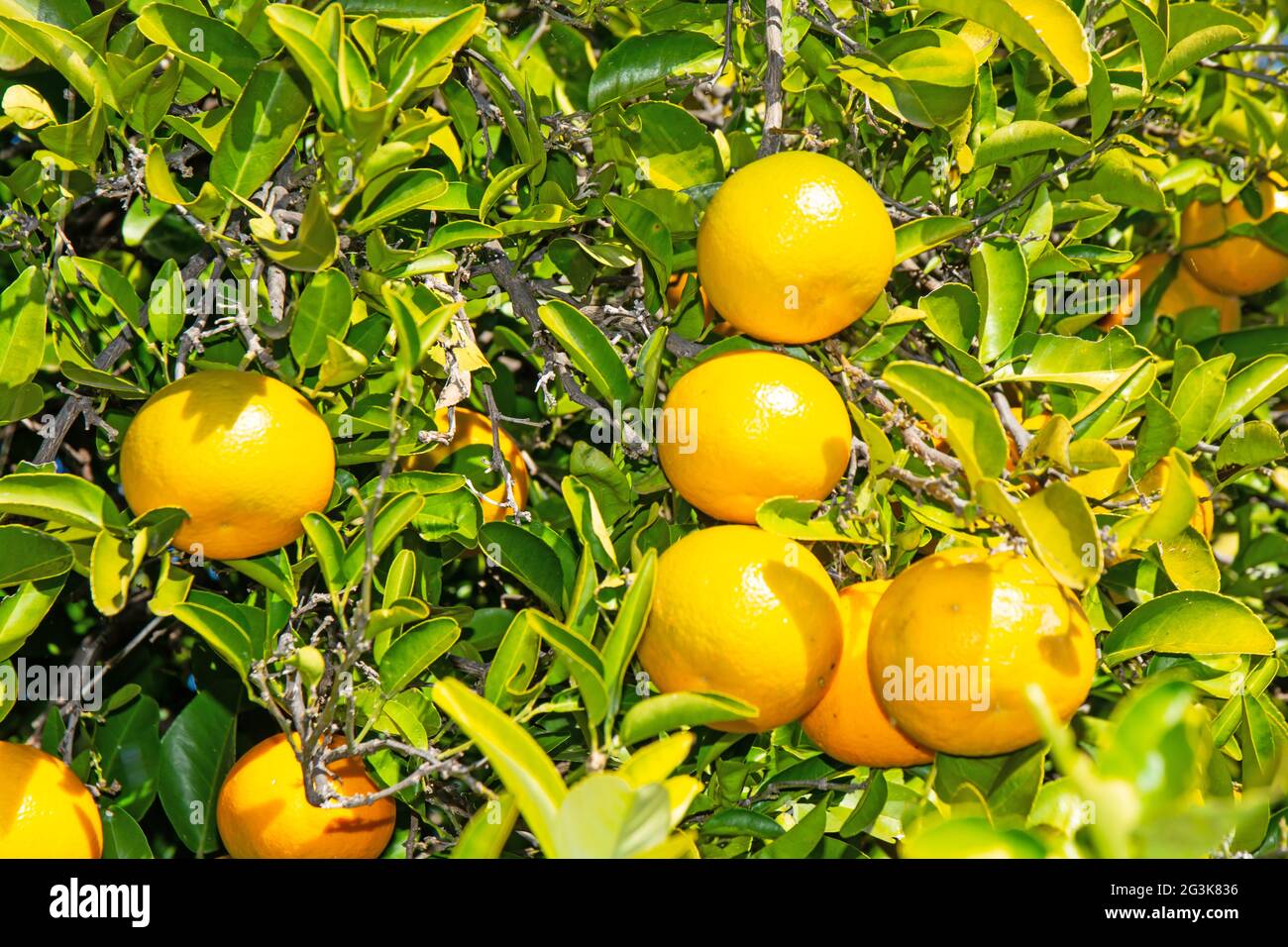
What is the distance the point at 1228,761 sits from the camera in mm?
1521

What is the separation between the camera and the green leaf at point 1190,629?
1323 millimetres

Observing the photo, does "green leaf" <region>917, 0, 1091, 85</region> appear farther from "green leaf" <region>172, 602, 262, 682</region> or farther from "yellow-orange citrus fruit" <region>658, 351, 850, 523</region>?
"green leaf" <region>172, 602, 262, 682</region>

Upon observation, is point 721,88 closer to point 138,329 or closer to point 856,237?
point 856,237

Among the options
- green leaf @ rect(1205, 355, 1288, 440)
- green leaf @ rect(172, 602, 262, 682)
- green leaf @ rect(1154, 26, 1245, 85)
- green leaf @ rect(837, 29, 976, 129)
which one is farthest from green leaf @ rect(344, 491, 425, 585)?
green leaf @ rect(1154, 26, 1245, 85)

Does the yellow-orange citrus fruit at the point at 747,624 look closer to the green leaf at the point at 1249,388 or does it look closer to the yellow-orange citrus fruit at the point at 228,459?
the yellow-orange citrus fruit at the point at 228,459

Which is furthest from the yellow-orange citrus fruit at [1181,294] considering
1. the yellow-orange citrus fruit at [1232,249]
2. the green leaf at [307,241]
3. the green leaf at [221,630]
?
the green leaf at [221,630]

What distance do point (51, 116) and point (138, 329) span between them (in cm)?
27

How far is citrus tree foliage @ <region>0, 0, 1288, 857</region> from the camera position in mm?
1235

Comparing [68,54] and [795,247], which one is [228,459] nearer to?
[68,54]

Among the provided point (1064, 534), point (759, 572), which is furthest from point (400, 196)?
point (1064, 534)

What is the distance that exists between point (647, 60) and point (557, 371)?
17.6 inches

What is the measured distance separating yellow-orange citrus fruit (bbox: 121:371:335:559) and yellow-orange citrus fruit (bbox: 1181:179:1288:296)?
5.23ft

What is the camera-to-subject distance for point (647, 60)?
1.54m
